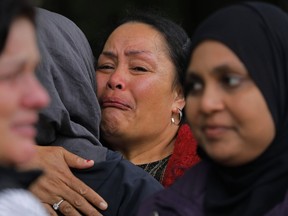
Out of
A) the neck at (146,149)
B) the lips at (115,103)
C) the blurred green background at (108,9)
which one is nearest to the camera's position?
the lips at (115,103)

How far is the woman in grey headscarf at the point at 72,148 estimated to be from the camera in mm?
3377

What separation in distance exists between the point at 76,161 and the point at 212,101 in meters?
0.99

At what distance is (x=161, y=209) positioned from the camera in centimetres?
287

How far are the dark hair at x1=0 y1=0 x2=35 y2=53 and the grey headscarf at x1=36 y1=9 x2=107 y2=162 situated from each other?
118cm

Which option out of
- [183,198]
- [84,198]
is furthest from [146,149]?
[183,198]

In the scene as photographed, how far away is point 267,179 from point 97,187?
0.99 metres

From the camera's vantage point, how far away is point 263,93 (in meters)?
2.65

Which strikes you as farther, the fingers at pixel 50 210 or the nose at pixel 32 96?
the fingers at pixel 50 210

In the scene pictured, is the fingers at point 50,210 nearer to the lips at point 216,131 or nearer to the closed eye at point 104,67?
the closed eye at point 104,67

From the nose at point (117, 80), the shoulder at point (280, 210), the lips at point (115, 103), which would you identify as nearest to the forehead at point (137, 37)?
the nose at point (117, 80)

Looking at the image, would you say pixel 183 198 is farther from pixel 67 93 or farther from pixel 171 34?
pixel 171 34

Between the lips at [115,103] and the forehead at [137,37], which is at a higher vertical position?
the forehead at [137,37]

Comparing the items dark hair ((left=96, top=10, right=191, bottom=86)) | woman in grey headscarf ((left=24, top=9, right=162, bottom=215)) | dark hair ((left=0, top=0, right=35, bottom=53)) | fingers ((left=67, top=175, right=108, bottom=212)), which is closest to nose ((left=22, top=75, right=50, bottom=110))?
dark hair ((left=0, top=0, right=35, bottom=53))

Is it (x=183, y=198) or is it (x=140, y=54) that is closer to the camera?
(x=183, y=198)
